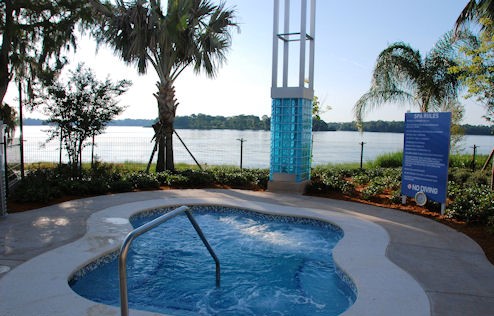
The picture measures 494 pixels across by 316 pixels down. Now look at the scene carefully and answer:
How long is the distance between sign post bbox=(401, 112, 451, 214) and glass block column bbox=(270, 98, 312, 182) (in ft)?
8.52

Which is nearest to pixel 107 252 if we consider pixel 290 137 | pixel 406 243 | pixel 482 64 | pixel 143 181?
pixel 406 243

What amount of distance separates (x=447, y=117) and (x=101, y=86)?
8.41 metres

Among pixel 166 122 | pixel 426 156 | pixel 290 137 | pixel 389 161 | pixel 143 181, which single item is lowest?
pixel 143 181

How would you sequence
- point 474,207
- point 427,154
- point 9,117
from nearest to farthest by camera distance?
point 474,207
point 427,154
point 9,117

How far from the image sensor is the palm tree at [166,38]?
1094 centimetres

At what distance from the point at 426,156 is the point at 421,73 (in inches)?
258

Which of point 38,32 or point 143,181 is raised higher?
point 38,32

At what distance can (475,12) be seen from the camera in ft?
33.6

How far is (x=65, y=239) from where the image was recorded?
217 inches

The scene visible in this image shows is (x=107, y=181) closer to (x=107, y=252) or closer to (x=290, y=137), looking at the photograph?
(x=290, y=137)

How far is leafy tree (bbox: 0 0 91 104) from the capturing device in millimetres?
10094

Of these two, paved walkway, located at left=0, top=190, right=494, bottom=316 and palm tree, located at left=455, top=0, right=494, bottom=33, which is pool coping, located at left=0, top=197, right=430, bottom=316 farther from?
palm tree, located at left=455, top=0, right=494, bottom=33

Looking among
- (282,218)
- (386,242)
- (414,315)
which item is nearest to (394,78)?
(282,218)

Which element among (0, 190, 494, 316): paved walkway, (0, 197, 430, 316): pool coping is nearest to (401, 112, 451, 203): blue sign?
(0, 190, 494, 316): paved walkway
